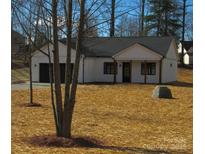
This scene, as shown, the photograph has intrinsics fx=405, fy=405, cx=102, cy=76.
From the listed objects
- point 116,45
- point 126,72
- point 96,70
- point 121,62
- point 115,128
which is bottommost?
point 115,128

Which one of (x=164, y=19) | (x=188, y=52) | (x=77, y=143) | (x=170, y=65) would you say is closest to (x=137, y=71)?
(x=170, y=65)

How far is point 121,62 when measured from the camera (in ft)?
107

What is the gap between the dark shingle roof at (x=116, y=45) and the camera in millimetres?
32781

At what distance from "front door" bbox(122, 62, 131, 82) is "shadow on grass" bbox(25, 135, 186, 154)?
23.9 meters

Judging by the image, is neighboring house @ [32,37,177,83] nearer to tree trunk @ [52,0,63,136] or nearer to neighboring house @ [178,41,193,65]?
neighboring house @ [178,41,193,65]

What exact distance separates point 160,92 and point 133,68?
12.5 meters

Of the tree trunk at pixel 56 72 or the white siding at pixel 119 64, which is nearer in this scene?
the tree trunk at pixel 56 72

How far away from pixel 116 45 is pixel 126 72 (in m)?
3.06

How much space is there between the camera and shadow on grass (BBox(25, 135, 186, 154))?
7.33 metres

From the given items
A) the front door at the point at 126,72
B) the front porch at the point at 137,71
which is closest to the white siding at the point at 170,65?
the front porch at the point at 137,71

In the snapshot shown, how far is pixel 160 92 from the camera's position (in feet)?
64.9

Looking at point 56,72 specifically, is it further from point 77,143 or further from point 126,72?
point 126,72

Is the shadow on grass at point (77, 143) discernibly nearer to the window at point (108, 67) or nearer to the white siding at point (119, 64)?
the white siding at point (119, 64)

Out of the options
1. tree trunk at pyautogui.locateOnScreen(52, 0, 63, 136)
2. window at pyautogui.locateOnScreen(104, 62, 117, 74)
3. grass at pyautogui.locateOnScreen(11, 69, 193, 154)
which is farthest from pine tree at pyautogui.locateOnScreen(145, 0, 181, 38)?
tree trunk at pyautogui.locateOnScreen(52, 0, 63, 136)
